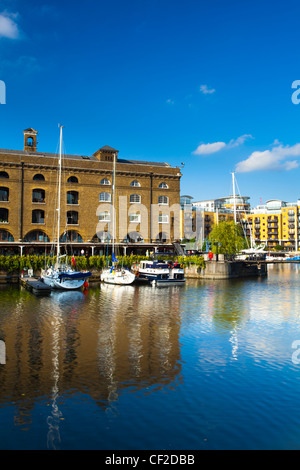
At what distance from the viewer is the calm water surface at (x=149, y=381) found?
38.7 feet

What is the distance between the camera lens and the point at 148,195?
7712 cm

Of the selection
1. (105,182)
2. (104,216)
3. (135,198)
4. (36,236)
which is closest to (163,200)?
(135,198)

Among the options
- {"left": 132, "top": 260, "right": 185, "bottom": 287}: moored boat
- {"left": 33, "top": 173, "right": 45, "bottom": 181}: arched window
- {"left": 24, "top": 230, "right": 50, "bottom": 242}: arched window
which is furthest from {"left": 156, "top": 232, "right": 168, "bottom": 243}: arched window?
{"left": 33, "top": 173, "right": 45, "bottom": 181}: arched window

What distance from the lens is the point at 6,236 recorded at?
6794 centimetres

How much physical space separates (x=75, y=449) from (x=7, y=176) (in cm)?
6305

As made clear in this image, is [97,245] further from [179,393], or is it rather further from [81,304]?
[179,393]

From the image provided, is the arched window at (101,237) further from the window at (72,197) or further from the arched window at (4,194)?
the arched window at (4,194)

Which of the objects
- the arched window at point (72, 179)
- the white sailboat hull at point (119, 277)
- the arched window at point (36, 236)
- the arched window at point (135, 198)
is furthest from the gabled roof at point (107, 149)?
the white sailboat hull at point (119, 277)

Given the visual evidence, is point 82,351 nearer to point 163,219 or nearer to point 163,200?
point 163,219

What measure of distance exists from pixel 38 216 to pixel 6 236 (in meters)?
6.26

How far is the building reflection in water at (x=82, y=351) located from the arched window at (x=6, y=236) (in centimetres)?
3167

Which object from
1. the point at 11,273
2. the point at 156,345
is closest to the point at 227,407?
the point at 156,345

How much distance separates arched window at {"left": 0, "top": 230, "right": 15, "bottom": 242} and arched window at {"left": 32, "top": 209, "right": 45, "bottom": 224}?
176 inches

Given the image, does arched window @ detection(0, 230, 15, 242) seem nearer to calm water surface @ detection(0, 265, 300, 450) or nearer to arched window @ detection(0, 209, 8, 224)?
arched window @ detection(0, 209, 8, 224)
